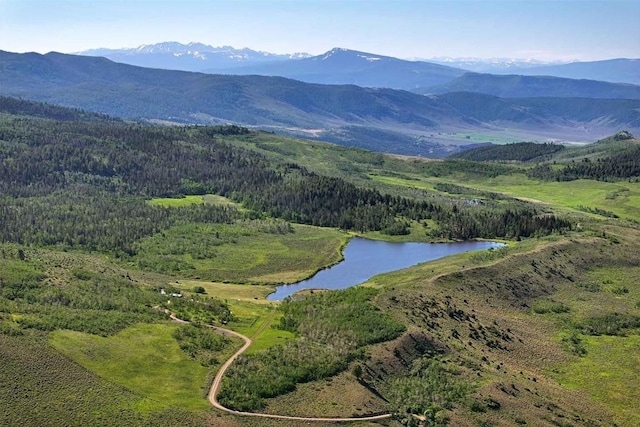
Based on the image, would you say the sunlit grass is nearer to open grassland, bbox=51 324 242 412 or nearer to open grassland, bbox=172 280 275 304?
open grassland, bbox=51 324 242 412

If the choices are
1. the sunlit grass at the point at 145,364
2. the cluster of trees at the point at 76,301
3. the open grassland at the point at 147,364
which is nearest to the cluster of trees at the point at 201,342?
the open grassland at the point at 147,364

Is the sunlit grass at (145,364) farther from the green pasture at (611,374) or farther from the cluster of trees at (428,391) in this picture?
the green pasture at (611,374)

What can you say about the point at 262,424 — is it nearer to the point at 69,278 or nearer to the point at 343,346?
the point at 343,346

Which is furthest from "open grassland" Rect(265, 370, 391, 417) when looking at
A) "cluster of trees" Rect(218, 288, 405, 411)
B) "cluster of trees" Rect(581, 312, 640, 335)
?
"cluster of trees" Rect(581, 312, 640, 335)

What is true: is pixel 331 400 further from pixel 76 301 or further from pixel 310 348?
pixel 76 301

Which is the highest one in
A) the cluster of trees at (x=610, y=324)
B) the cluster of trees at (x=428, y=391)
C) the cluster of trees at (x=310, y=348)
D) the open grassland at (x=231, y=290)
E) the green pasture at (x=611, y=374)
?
the cluster of trees at (x=310, y=348)
